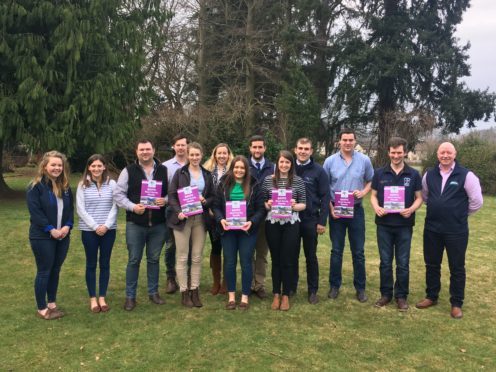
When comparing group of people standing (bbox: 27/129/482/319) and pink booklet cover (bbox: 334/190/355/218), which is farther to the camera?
pink booklet cover (bbox: 334/190/355/218)

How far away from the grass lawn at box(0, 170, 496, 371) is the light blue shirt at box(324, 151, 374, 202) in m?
1.46

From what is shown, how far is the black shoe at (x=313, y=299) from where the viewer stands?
5.21 m

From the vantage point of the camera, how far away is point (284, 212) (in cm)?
468

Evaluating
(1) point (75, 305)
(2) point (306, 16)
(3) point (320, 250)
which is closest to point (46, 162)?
(1) point (75, 305)

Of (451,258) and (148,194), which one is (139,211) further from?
(451,258)

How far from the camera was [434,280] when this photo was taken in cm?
510

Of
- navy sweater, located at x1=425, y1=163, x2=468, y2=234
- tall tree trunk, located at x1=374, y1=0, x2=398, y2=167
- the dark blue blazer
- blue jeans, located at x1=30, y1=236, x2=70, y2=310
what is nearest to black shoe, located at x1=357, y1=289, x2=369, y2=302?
navy sweater, located at x1=425, y1=163, x2=468, y2=234

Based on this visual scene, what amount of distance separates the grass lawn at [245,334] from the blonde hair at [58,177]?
144 centimetres

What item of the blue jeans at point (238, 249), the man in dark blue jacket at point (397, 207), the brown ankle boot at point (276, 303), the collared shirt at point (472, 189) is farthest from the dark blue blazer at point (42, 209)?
the collared shirt at point (472, 189)

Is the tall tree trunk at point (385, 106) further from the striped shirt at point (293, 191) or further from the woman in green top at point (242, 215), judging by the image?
the woman in green top at point (242, 215)

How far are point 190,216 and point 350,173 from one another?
198 cm

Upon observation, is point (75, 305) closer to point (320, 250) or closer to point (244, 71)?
point (320, 250)

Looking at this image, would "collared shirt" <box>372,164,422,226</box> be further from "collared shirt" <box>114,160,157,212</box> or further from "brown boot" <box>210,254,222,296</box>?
"collared shirt" <box>114,160,157,212</box>

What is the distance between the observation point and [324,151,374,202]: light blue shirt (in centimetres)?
513
